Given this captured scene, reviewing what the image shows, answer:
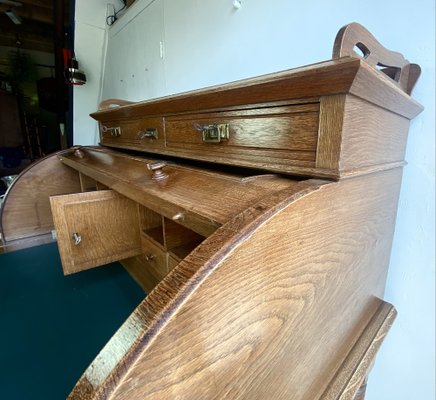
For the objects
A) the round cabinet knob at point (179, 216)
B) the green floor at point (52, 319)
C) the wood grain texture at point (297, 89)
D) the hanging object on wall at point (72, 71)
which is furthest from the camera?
the hanging object on wall at point (72, 71)

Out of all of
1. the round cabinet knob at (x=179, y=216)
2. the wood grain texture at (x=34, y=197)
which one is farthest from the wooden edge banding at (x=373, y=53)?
the wood grain texture at (x=34, y=197)

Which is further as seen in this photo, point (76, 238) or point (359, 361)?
point (76, 238)

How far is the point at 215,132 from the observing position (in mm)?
566

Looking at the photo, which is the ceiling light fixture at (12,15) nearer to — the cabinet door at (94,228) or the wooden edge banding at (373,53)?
the cabinet door at (94,228)

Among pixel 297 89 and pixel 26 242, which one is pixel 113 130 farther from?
pixel 297 89

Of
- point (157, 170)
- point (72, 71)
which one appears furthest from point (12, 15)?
point (157, 170)

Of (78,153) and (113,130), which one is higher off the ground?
(113,130)

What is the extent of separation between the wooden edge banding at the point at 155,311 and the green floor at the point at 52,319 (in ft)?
2.27

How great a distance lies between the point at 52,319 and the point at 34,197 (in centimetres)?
94

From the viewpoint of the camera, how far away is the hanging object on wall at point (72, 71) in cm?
229

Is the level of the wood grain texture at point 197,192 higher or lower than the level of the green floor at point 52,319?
higher

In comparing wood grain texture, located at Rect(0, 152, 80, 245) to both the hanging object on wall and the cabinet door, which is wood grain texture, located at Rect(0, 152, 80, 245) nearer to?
the cabinet door

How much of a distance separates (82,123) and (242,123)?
2.58 metres

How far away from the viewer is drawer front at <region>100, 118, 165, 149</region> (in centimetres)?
83
